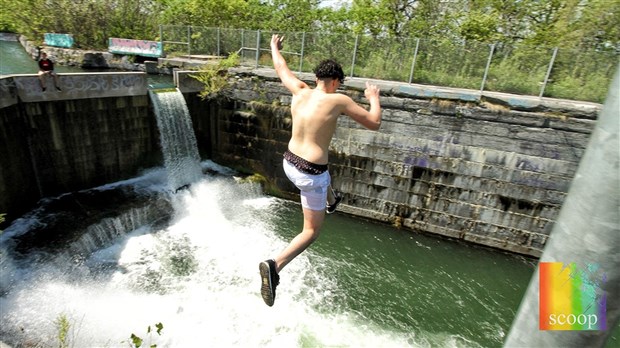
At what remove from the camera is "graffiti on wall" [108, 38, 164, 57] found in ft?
68.5

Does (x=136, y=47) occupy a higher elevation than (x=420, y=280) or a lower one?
higher

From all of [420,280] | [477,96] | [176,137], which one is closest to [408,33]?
[477,96]

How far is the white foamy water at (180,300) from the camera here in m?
5.94

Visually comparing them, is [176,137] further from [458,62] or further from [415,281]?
[458,62]

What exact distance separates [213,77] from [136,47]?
45.0 feet

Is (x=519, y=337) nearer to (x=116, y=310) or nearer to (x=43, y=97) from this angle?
→ (x=116, y=310)

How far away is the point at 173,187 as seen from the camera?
10.4m

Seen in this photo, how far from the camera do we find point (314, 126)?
296 cm

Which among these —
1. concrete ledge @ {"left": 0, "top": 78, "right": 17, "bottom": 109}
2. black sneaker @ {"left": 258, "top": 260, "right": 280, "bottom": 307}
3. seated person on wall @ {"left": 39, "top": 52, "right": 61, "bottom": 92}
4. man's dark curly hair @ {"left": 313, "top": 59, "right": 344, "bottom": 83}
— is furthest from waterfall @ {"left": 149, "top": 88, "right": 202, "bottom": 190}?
man's dark curly hair @ {"left": 313, "top": 59, "right": 344, "bottom": 83}

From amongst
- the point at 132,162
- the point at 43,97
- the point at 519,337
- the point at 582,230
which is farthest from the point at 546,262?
the point at 132,162

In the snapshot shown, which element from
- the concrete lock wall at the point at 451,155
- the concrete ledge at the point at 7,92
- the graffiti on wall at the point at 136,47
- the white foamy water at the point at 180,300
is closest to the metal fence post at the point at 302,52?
the concrete lock wall at the point at 451,155

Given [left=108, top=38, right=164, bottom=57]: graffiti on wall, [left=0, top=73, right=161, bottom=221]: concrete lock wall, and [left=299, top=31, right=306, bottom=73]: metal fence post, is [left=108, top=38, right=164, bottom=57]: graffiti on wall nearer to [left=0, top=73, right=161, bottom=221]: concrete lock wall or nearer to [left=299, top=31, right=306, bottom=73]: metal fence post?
[left=0, top=73, right=161, bottom=221]: concrete lock wall

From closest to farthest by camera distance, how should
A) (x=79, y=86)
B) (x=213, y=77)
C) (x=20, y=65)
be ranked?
(x=79, y=86) → (x=213, y=77) → (x=20, y=65)

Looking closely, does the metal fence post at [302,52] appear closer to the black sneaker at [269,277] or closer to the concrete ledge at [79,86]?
the concrete ledge at [79,86]
